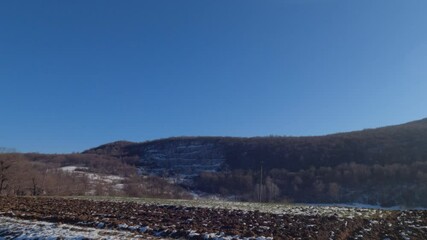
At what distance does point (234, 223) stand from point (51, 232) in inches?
432

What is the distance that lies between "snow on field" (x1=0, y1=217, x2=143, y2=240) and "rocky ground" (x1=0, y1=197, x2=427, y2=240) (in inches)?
56.4

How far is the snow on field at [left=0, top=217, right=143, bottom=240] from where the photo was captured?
19516 millimetres

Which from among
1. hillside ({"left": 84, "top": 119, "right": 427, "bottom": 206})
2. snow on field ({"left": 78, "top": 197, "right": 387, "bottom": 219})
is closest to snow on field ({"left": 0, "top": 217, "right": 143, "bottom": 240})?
snow on field ({"left": 78, "top": 197, "right": 387, "bottom": 219})

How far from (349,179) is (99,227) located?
393 ft

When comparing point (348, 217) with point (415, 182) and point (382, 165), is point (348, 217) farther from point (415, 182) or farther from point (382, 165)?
point (382, 165)

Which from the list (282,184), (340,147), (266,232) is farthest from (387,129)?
(266,232)

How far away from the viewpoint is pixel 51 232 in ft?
68.0

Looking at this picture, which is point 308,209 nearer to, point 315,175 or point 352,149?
point 315,175

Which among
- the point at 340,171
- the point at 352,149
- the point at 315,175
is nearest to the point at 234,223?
the point at 340,171

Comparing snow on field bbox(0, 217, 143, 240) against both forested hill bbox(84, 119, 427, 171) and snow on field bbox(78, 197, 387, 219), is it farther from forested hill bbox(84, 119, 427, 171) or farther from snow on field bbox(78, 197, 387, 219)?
forested hill bbox(84, 119, 427, 171)

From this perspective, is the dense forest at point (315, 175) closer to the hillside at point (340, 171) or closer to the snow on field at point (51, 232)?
the hillside at point (340, 171)

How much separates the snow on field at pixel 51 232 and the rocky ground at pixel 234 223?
1432mm

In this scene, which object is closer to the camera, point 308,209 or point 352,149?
point 308,209

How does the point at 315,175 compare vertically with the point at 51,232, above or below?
above
